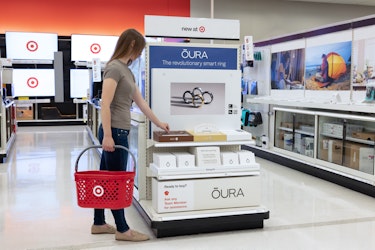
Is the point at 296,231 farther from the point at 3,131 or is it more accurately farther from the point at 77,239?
the point at 3,131

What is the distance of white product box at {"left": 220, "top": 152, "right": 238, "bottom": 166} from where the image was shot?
3439mm

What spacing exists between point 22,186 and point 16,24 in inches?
311

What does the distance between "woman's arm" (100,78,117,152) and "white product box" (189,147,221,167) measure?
70 centimetres

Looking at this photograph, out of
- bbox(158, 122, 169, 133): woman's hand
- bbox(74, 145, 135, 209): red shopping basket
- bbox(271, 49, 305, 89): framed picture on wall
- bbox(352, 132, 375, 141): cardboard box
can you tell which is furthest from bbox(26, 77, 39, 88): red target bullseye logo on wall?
bbox(74, 145, 135, 209): red shopping basket

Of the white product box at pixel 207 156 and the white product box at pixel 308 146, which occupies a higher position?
the white product box at pixel 207 156

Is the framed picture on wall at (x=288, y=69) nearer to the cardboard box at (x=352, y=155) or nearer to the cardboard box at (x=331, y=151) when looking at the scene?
the cardboard box at (x=331, y=151)

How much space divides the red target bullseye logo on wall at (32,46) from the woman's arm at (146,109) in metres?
9.20

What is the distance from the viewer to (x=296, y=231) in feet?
11.5

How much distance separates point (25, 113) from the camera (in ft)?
38.8

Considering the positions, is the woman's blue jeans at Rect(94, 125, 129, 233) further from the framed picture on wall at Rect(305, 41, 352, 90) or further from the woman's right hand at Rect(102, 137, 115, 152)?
the framed picture on wall at Rect(305, 41, 352, 90)

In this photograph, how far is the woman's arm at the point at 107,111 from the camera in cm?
298

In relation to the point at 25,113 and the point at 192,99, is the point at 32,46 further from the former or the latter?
the point at 192,99

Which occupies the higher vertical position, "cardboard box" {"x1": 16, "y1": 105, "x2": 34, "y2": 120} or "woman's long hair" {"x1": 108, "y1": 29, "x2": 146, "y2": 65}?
"woman's long hair" {"x1": 108, "y1": 29, "x2": 146, "y2": 65}

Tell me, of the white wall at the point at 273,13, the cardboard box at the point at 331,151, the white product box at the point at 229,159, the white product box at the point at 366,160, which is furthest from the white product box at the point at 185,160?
the white wall at the point at 273,13
